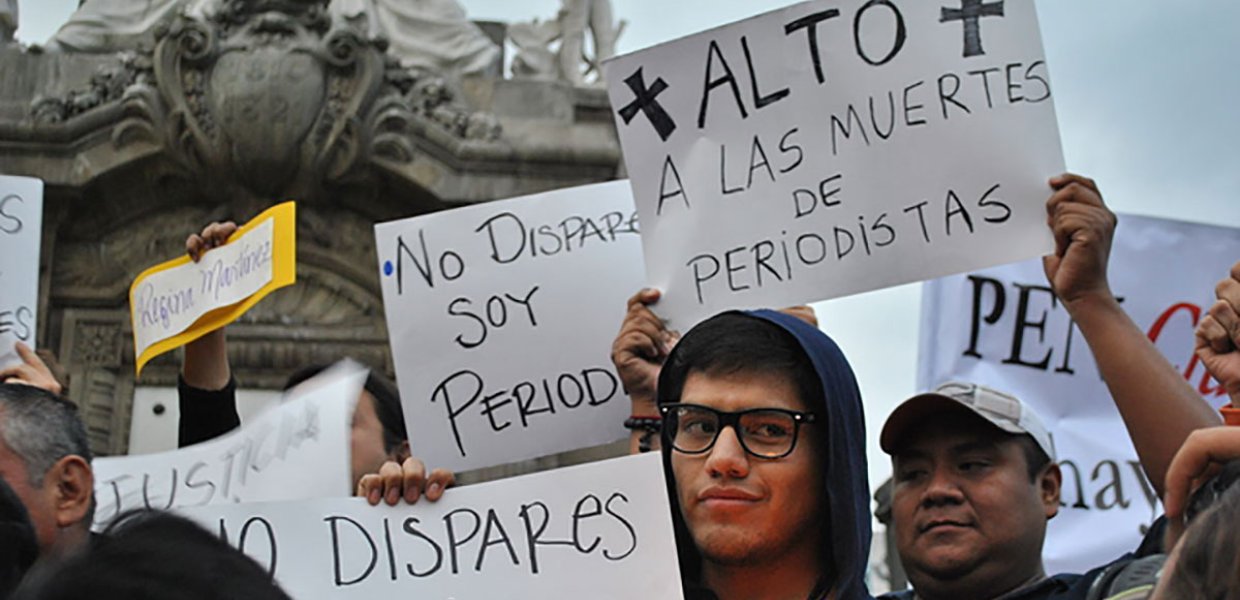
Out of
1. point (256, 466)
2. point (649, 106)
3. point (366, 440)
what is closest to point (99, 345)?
point (366, 440)

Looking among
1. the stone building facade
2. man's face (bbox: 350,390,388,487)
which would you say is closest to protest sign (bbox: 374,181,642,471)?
man's face (bbox: 350,390,388,487)

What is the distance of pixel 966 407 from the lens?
3029mm

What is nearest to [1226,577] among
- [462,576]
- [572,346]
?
[462,576]

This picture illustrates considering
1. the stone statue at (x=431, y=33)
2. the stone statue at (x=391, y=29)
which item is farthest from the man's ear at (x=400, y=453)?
the stone statue at (x=431, y=33)

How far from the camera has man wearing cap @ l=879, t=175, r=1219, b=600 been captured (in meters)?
2.86

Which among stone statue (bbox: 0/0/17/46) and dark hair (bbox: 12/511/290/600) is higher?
stone statue (bbox: 0/0/17/46)

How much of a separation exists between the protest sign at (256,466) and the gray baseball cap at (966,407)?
1.07 metres

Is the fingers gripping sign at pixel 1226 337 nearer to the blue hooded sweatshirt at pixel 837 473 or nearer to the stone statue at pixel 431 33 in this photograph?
the blue hooded sweatshirt at pixel 837 473

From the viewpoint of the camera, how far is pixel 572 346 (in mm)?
3754

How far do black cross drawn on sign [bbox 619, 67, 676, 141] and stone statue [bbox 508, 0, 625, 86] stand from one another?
4.92m

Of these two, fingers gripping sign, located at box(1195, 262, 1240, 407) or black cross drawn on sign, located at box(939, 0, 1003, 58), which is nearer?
fingers gripping sign, located at box(1195, 262, 1240, 407)

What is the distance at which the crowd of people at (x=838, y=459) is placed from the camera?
2502 millimetres

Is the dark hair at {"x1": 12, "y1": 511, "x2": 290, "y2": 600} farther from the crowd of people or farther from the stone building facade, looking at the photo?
the stone building facade

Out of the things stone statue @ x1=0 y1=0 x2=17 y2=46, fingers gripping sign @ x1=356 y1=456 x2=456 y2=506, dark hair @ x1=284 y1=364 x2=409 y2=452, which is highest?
stone statue @ x1=0 y1=0 x2=17 y2=46
